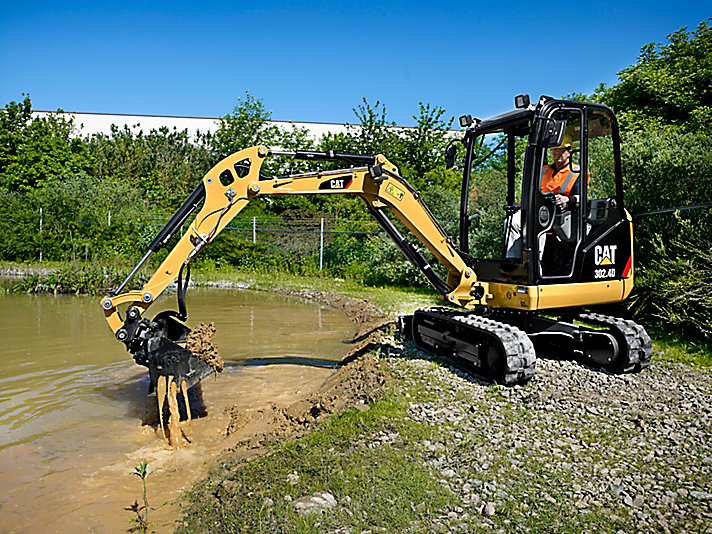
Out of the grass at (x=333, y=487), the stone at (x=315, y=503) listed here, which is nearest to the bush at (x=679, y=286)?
the grass at (x=333, y=487)

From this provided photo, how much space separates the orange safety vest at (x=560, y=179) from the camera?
255 inches

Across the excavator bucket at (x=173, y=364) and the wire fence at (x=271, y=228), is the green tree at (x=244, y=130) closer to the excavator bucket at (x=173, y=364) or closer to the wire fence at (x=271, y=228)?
the wire fence at (x=271, y=228)

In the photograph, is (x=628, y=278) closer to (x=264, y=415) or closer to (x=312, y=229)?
(x=264, y=415)

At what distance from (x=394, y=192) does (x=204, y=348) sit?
9.29ft

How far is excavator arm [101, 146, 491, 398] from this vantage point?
585 centimetres

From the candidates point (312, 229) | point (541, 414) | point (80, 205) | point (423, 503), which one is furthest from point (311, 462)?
point (80, 205)

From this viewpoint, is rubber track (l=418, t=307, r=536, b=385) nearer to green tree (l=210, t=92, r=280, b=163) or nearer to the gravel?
the gravel

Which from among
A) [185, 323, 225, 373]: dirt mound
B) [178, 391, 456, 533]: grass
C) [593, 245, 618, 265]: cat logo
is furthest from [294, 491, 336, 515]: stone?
[593, 245, 618, 265]: cat logo

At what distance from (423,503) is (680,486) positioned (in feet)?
6.06

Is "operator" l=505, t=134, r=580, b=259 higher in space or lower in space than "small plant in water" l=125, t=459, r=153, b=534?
higher

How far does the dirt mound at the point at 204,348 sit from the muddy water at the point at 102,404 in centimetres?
59

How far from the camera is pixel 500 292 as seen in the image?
22.5ft

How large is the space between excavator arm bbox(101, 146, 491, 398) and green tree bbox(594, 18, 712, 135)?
14306 millimetres

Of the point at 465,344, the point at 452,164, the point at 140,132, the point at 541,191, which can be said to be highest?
the point at 140,132
